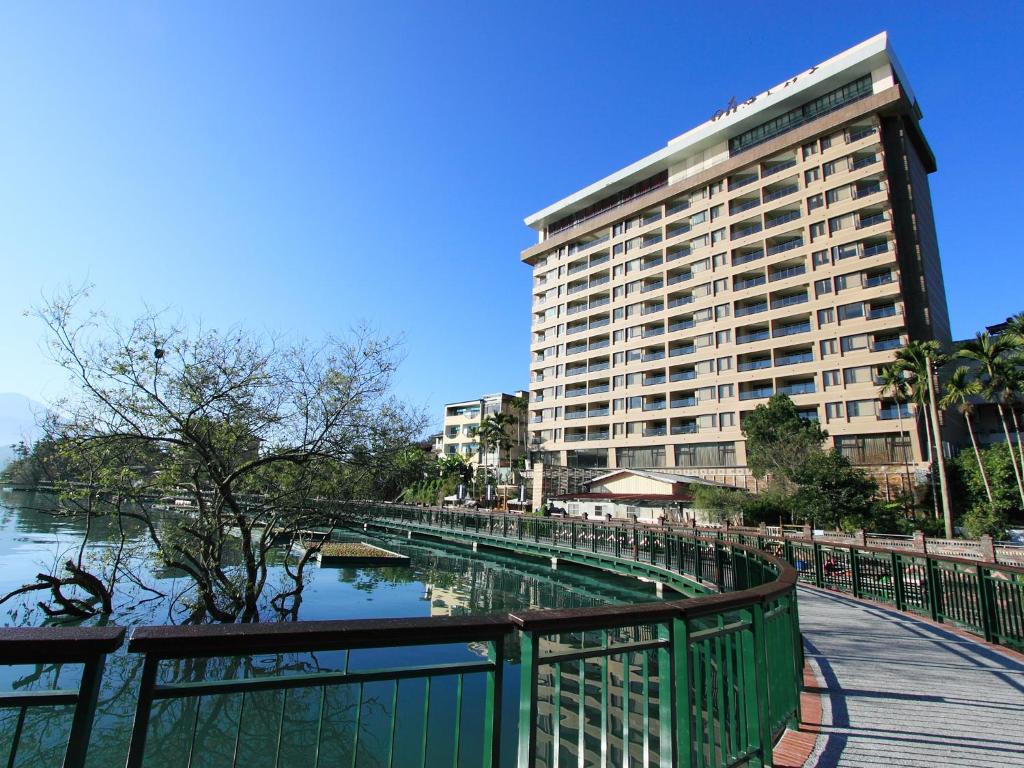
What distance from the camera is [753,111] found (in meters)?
50.7

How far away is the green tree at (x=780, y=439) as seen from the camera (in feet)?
112

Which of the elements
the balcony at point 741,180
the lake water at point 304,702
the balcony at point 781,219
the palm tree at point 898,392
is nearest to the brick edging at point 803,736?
the lake water at point 304,702

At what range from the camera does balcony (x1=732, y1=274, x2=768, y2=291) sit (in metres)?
48.2

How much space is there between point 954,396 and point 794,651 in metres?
36.1

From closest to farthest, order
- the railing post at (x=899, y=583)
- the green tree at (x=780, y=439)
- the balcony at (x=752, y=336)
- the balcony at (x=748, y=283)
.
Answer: the railing post at (x=899, y=583) → the green tree at (x=780, y=439) → the balcony at (x=752, y=336) → the balcony at (x=748, y=283)

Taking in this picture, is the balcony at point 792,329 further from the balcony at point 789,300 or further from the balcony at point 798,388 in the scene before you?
the balcony at point 798,388

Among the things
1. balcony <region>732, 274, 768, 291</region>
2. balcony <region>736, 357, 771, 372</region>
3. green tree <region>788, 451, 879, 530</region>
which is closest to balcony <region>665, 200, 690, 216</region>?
balcony <region>732, 274, 768, 291</region>

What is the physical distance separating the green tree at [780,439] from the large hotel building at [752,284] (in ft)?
18.0

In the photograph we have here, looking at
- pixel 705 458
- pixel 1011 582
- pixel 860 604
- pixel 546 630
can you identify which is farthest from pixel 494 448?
pixel 546 630

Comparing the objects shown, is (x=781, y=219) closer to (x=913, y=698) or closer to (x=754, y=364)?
(x=754, y=364)

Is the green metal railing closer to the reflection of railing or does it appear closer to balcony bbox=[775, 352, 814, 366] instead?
the reflection of railing

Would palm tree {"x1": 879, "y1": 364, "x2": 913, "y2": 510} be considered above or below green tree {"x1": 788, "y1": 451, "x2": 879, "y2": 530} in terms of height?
above

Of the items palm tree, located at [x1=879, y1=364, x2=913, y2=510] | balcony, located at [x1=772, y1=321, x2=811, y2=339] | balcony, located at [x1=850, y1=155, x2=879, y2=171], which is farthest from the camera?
balcony, located at [x1=772, y1=321, x2=811, y2=339]

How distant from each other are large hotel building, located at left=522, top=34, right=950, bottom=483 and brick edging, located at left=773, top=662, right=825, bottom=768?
39675 millimetres
